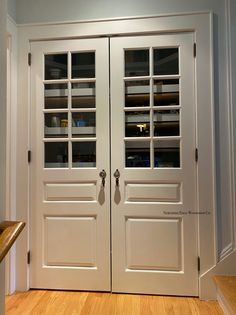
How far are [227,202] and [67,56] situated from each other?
181cm

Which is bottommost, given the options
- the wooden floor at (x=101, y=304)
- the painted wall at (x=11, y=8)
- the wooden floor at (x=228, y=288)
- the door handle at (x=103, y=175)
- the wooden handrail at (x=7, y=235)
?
the wooden floor at (x=101, y=304)

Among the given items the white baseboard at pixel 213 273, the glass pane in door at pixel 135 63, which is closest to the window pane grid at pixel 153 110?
the glass pane in door at pixel 135 63

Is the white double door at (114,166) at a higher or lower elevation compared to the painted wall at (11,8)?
lower

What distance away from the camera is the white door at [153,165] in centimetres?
218

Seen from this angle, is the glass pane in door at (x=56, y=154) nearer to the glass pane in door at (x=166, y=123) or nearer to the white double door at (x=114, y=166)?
the white double door at (x=114, y=166)

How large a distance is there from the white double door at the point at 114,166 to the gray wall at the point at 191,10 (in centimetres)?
21

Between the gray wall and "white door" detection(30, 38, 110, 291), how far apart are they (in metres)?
0.25

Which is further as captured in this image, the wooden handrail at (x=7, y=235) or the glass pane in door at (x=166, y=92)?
the glass pane in door at (x=166, y=92)

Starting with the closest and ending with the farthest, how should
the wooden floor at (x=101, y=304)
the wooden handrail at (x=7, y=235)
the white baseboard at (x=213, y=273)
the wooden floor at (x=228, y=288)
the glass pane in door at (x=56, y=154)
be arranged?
1. the wooden handrail at (x=7, y=235)
2. the wooden floor at (x=228, y=288)
3. the wooden floor at (x=101, y=304)
4. the white baseboard at (x=213, y=273)
5. the glass pane in door at (x=56, y=154)

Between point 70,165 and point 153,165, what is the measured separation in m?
0.71

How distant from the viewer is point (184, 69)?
7.24 ft

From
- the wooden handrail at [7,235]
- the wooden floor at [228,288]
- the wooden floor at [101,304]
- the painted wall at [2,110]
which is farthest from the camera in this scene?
the wooden floor at [101,304]

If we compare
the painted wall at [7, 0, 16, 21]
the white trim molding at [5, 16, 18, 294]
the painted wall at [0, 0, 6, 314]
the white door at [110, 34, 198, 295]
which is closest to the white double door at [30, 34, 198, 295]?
the white door at [110, 34, 198, 295]

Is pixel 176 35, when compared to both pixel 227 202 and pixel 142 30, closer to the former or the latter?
pixel 142 30
